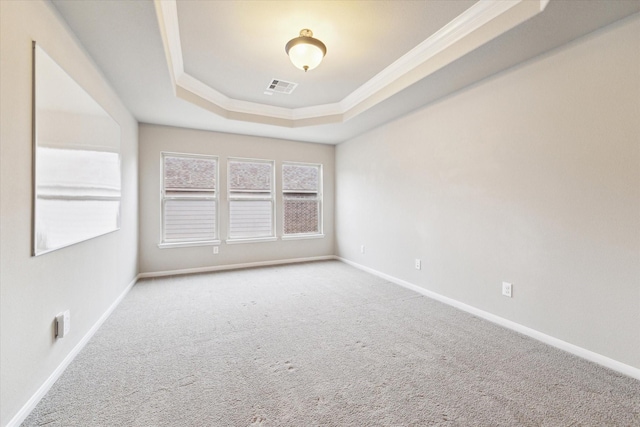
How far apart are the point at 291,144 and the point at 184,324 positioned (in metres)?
3.60

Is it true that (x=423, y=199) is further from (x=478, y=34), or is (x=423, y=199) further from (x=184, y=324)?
(x=184, y=324)

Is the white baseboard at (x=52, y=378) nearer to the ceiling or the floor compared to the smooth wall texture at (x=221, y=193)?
nearer to the floor

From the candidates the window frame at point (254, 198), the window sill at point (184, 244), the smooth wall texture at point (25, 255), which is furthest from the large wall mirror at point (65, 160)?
the window frame at point (254, 198)

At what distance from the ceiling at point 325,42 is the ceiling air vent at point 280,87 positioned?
0.09 m

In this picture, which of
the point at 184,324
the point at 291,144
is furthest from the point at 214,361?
the point at 291,144

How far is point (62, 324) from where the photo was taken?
1.83 metres

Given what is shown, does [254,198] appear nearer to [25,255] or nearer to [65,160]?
[65,160]

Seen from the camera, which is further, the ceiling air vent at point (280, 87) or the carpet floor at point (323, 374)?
the ceiling air vent at point (280, 87)

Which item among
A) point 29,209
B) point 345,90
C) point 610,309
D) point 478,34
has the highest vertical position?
point 345,90

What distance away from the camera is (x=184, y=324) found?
8.55 feet

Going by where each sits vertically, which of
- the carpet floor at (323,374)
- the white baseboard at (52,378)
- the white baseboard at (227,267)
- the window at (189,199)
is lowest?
the carpet floor at (323,374)

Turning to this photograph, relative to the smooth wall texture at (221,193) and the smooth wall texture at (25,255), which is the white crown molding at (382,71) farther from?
the smooth wall texture at (221,193)

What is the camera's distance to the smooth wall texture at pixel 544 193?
1874 mm

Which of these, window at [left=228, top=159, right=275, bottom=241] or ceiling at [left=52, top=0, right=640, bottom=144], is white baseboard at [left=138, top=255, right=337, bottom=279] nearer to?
window at [left=228, top=159, right=275, bottom=241]
